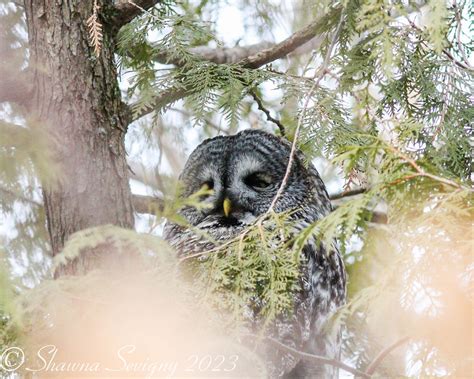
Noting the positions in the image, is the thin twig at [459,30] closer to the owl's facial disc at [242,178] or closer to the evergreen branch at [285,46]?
the evergreen branch at [285,46]

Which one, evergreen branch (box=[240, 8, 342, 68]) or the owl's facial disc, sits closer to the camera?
evergreen branch (box=[240, 8, 342, 68])

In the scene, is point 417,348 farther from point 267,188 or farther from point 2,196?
point 2,196

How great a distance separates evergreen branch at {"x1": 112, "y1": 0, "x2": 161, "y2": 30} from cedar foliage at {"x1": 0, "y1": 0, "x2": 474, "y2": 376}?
72mm

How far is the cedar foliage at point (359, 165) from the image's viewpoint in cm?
252

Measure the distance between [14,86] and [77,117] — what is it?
30 centimetres

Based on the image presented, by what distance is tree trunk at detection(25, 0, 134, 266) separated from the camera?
3.17m

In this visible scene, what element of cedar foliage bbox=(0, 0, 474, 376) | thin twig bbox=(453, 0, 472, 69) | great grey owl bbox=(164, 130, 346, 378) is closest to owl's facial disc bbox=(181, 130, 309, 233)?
great grey owl bbox=(164, 130, 346, 378)

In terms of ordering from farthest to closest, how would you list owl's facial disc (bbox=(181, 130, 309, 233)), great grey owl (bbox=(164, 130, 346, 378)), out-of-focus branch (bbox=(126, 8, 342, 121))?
owl's facial disc (bbox=(181, 130, 309, 233)), great grey owl (bbox=(164, 130, 346, 378)), out-of-focus branch (bbox=(126, 8, 342, 121))

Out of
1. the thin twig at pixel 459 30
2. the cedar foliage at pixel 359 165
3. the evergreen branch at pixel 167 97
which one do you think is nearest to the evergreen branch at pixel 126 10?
the cedar foliage at pixel 359 165

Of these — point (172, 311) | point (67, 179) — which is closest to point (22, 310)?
point (172, 311)

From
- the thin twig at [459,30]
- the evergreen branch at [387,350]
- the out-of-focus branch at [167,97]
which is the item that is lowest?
the evergreen branch at [387,350]

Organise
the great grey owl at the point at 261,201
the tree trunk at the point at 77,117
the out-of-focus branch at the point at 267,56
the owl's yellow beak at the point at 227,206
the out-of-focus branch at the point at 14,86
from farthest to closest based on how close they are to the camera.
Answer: the owl's yellow beak at the point at 227,206, the great grey owl at the point at 261,201, the out-of-focus branch at the point at 267,56, the out-of-focus branch at the point at 14,86, the tree trunk at the point at 77,117

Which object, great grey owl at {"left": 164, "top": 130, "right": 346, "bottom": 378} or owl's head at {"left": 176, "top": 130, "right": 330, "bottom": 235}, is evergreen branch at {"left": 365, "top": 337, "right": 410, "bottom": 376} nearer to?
great grey owl at {"left": 164, "top": 130, "right": 346, "bottom": 378}

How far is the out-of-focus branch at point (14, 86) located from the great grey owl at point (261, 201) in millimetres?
1170
